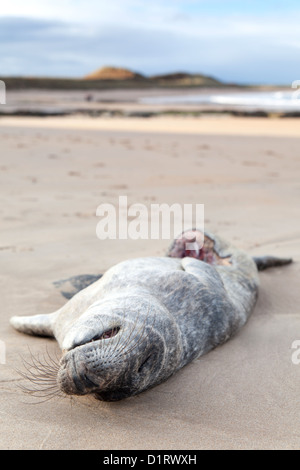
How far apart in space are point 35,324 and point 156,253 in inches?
80.7

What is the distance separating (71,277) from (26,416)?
198 centimetres

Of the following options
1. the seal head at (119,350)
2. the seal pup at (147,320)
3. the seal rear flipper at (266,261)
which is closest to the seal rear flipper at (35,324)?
the seal pup at (147,320)

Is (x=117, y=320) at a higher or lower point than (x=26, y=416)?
higher

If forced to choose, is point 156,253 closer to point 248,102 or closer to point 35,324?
point 35,324

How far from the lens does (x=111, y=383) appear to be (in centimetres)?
265

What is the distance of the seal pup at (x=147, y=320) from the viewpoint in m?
2.64

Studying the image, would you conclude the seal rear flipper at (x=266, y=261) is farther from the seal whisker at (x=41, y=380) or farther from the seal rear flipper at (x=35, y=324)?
the seal whisker at (x=41, y=380)

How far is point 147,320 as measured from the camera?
2871 millimetres

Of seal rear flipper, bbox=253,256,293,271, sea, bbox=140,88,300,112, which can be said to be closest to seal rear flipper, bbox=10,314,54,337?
seal rear flipper, bbox=253,256,293,271

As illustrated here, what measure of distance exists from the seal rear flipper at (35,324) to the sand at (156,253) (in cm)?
5

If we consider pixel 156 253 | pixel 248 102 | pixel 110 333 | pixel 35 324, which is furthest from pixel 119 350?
pixel 248 102

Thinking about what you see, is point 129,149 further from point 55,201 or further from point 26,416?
point 26,416

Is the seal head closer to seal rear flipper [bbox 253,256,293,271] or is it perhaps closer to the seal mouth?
the seal mouth

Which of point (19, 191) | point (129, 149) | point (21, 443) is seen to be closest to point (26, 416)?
point (21, 443)
